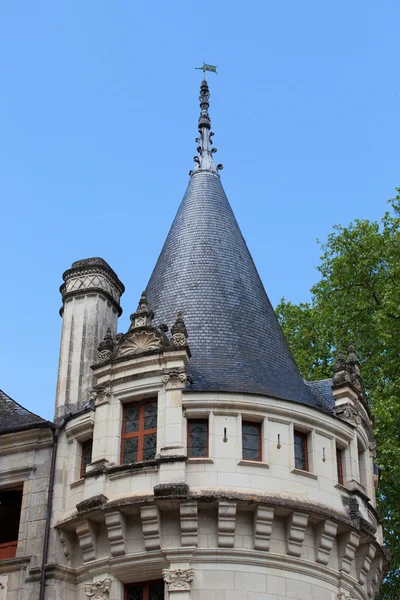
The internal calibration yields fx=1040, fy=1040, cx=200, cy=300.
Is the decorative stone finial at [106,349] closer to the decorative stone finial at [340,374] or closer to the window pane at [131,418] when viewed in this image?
the window pane at [131,418]

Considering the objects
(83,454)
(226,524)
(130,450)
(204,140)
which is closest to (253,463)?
(226,524)

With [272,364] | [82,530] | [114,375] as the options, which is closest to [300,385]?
[272,364]

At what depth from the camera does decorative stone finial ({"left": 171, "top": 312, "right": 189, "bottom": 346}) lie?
21.4m

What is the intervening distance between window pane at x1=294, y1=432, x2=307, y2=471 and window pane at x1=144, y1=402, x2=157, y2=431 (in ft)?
9.64

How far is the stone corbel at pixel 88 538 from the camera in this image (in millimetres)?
20531

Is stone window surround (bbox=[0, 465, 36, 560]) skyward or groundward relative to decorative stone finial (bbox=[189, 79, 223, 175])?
groundward

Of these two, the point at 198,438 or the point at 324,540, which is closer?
the point at 324,540

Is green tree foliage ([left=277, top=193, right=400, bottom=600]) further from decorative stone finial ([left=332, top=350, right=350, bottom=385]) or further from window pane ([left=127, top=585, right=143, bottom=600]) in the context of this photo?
window pane ([left=127, top=585, right=143, bottom=600])

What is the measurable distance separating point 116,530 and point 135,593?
1.33 metres

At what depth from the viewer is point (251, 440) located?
2103cm

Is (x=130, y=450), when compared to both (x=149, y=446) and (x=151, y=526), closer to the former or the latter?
(x=149, y=446)

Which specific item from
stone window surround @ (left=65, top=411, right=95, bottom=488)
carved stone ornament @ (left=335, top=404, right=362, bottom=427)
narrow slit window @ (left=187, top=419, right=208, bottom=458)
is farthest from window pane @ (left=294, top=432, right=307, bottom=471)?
stone window surround @ (left=65, top=411, right=95, bottom=488)

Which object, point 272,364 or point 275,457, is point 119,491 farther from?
point 272,364

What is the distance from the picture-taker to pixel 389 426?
29.1m
